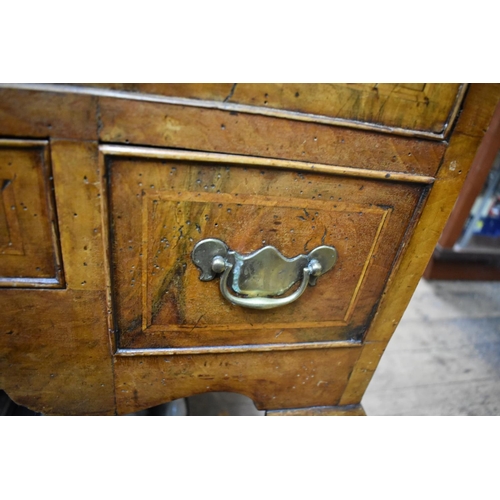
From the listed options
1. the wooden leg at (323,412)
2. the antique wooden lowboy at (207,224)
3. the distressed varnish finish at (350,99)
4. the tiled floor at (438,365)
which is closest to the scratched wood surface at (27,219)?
the antique wooden lowboy at (207,224)

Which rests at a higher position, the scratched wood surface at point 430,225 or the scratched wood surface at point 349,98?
the scratched wood surface at point 349,98

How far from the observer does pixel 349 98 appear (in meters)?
0.43

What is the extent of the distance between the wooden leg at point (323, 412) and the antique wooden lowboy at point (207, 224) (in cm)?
10

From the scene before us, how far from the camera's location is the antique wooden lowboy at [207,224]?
41 centimetres

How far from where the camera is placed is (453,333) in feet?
4.19

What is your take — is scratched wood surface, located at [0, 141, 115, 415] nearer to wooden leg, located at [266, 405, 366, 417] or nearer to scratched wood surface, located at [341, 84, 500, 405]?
wooden leg, located at [266, 405, 366, 417]

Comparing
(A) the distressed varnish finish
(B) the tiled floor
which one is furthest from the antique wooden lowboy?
(B) the tiled floor

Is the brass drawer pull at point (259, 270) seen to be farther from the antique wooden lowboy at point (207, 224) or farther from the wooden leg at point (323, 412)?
the wooden leg at point (323, 412)

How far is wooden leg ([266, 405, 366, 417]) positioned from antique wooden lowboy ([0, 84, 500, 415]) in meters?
0.10

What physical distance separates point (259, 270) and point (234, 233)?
0.21ft

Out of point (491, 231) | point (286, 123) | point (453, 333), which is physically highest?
point (286, 123)
